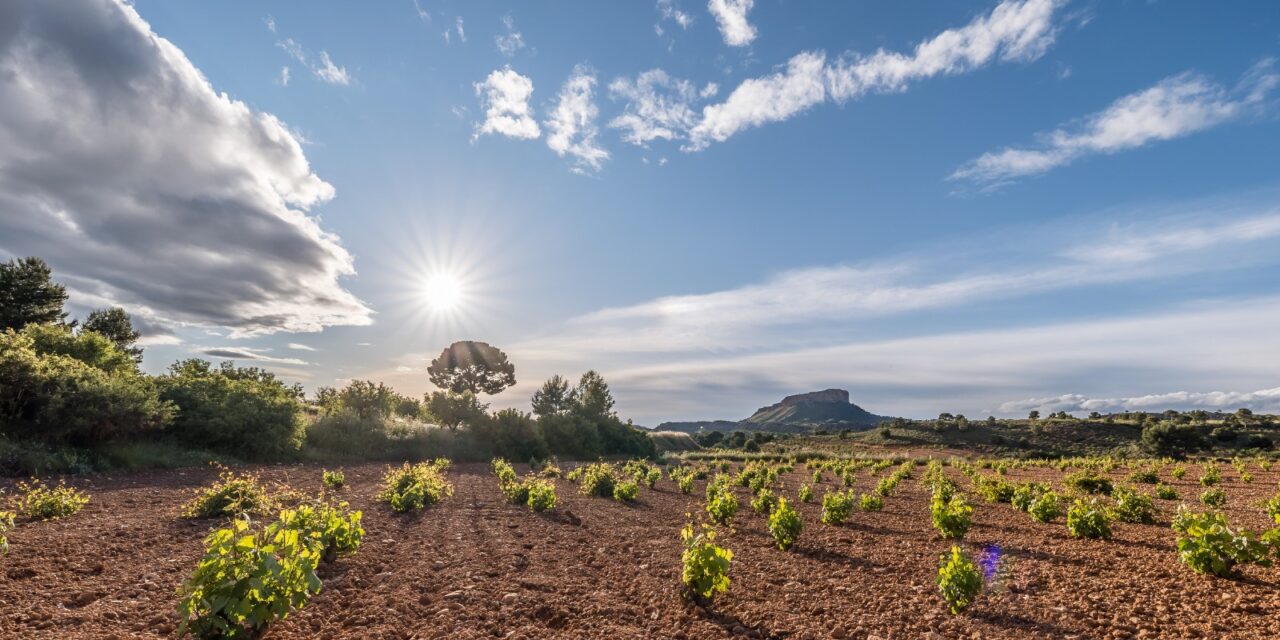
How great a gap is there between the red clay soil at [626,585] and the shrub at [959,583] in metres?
0.21

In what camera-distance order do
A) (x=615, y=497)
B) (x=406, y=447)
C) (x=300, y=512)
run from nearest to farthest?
1. (x=300, y=512)
2. (x=615, y=497)
3. (x=406, y=447)

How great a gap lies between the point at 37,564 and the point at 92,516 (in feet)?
13.5

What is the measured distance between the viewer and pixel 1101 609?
6.59m

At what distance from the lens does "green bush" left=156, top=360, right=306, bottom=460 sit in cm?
2400

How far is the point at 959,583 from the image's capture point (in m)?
6.43

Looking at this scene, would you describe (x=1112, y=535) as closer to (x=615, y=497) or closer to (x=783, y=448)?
(x=615, y=497)

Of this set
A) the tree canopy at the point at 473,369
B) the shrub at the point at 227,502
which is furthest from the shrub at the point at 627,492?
the tree canopy at the point at 473,369

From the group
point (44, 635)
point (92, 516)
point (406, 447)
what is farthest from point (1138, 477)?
point (406, 447)

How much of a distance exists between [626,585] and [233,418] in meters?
24.7

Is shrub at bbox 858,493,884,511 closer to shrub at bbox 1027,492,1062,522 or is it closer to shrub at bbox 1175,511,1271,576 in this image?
shrub at bbox 1027,492,1062,522

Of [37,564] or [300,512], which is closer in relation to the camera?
[37,564]

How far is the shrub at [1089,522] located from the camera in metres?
10.4

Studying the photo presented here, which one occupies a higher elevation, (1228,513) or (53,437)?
(53,437)

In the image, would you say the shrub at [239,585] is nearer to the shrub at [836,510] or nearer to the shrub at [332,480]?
the shrub at [836,510]
